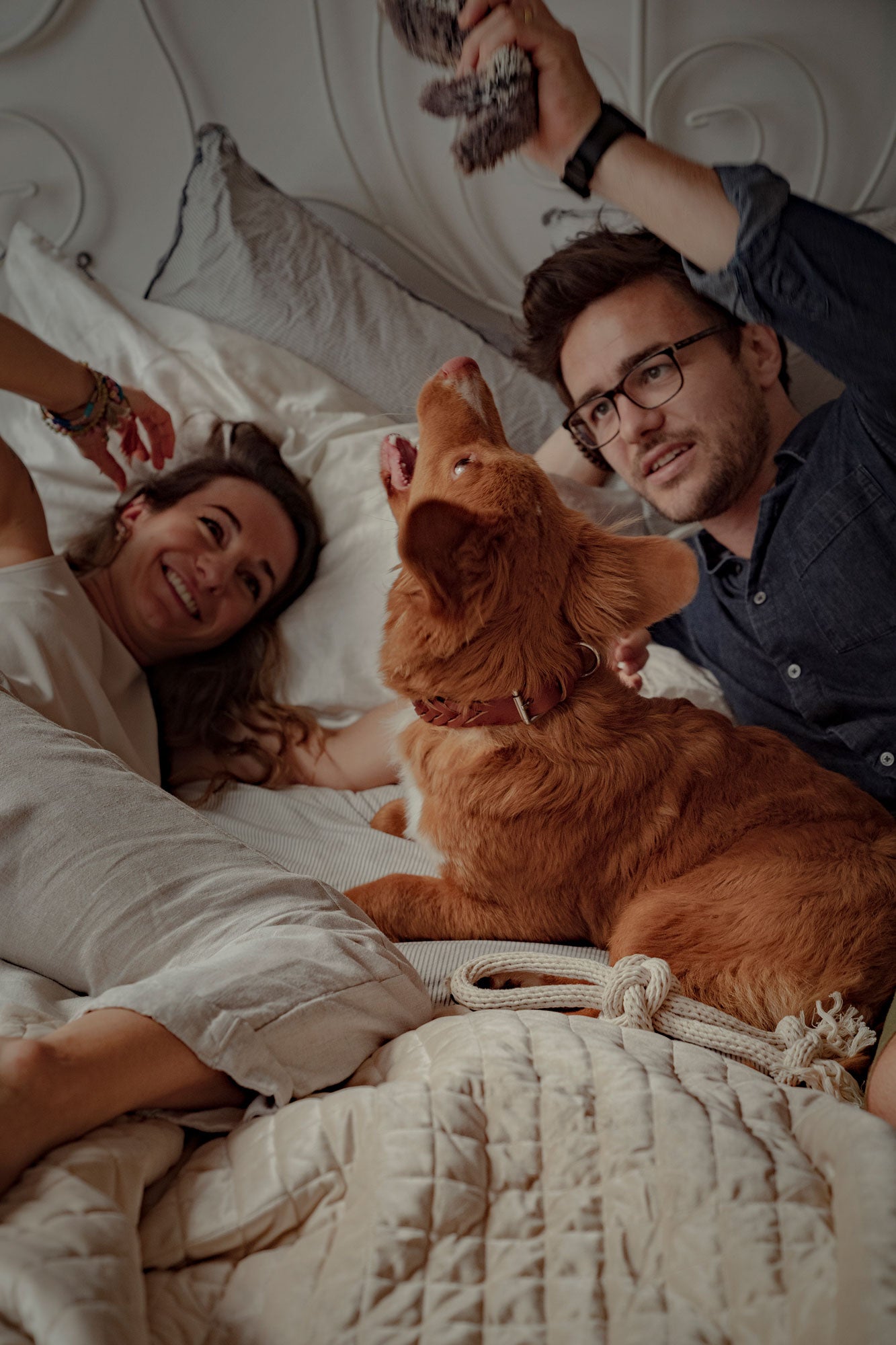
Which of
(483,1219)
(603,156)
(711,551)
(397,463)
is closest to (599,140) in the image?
(603,156)

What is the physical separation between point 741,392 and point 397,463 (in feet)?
3.37

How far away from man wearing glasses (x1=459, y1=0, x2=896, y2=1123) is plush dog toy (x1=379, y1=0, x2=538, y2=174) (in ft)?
0.10

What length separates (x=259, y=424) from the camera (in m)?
2.77

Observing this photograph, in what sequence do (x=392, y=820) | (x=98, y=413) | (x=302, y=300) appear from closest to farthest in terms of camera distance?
1. (x=392, y=820)
2. (x=98, y=413)
3. (x=302, y=300)

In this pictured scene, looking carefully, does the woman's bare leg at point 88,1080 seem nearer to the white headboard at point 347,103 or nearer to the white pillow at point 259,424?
the white pillow at point 259,424

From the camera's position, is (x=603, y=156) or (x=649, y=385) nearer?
(x=603, y=156)

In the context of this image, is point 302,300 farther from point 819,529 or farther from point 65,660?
point 819,529

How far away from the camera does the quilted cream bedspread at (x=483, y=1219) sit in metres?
0.75

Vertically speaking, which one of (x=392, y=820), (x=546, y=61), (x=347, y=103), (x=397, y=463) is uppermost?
(x=347, y=103)

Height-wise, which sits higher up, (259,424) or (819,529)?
(259,424)

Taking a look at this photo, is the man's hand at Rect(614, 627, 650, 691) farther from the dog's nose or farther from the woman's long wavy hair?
the woman's long wavy hair

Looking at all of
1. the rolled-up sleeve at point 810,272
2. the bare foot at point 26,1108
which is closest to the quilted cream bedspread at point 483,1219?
the bare foot at point 26,1108

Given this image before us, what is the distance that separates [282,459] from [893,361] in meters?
1.86

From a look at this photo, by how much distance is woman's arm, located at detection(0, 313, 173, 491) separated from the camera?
77.9 inches
